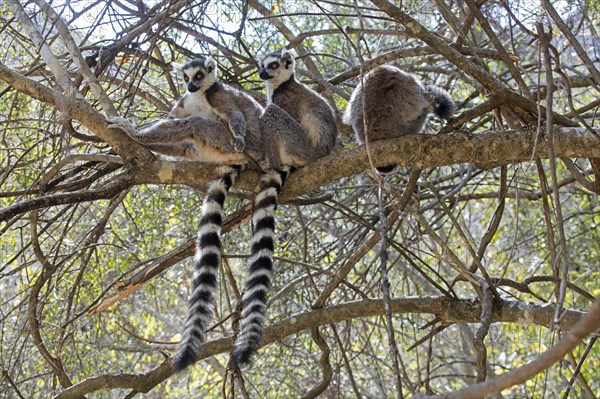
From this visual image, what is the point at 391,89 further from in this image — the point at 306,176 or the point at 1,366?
the point at 1,366

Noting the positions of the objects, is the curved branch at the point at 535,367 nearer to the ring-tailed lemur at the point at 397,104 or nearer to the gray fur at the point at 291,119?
the gray fur at the point at 291,119

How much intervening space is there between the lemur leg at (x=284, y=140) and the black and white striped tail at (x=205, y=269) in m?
0.33

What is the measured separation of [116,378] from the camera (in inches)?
161

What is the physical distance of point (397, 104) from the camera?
5016 mm

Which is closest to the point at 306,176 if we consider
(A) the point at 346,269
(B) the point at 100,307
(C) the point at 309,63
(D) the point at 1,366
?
(A) the point at 346,269

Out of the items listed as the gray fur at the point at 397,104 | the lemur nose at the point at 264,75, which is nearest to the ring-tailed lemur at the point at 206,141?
the lemur nose at the point at 264,75

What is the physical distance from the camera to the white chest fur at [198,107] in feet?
17.0

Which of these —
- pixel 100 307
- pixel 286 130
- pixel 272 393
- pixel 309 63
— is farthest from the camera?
pixel 272 393

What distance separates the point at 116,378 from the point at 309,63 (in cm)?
361

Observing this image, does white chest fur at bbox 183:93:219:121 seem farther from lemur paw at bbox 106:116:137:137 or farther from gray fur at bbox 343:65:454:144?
gray fur at bbox 343:65:454:144

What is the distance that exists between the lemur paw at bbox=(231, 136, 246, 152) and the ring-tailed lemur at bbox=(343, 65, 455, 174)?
0.90 metres

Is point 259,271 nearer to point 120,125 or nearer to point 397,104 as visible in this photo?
point 120,125

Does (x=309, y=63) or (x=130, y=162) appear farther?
(x=309, y=63)

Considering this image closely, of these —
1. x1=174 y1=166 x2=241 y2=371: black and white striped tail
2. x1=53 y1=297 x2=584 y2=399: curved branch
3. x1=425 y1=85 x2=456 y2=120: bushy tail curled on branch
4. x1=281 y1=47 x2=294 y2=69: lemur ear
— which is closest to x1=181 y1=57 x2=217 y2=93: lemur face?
x1=281 y1=47 x2=294 y2=69: lemur ear
